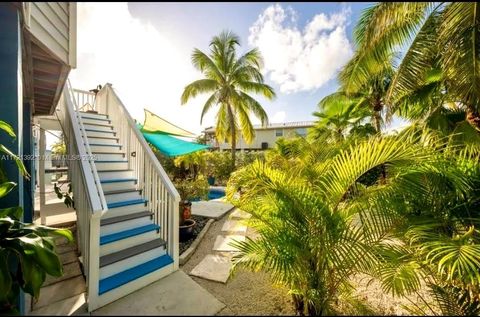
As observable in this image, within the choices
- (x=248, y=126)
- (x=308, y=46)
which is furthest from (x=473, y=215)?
(x=248, y=126)

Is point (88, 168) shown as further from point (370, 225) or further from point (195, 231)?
point (370, 225)

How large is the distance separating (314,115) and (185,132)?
699 cm

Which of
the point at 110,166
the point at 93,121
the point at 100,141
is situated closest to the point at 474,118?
the point at 110,166

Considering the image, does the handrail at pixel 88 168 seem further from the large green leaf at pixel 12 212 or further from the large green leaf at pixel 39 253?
the large green leaf at pixel 39 253

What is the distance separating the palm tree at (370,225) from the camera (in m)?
2.26

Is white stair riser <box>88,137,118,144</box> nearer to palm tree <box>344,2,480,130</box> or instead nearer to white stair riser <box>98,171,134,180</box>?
white stair riser <box>98,171,134,180</box>

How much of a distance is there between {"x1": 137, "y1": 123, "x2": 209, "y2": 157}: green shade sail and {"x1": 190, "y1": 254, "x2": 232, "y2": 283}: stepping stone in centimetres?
256

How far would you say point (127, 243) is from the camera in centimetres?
325

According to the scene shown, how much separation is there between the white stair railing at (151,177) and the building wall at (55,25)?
5.25 ft

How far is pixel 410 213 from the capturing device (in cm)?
254

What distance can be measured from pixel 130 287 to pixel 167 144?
3.51m

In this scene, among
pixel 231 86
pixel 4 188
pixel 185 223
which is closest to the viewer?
pixel 4 188

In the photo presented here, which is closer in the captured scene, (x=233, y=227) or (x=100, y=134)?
(x=100, y=134)

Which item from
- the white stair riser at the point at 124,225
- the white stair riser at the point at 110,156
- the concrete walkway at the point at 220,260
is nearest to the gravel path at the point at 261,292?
the concrete walkway at the point at 220,260
